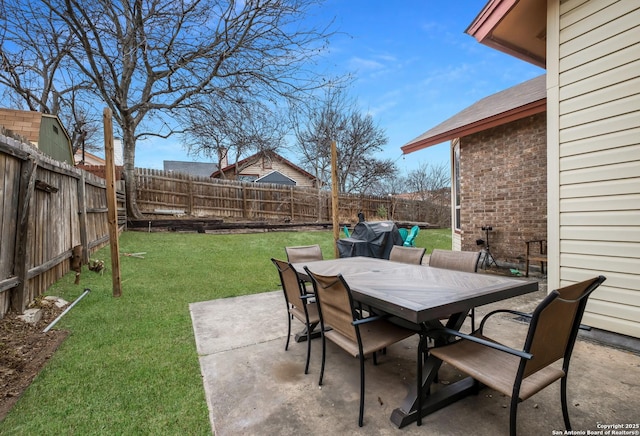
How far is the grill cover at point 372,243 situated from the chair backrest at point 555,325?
4.63 m

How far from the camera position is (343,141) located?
17.7m

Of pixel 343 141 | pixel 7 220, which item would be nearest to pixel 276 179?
pixel 343 141

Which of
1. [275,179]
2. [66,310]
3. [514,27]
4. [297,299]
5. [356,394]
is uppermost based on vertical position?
[275,179]

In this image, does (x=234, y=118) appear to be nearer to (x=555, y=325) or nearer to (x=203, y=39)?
(x=203, y=39)

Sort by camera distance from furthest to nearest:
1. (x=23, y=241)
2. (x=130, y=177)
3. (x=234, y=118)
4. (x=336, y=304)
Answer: (x=130, y=177)
(x=234, y=118)
(x=23, y=241)
(x=336, y=304)

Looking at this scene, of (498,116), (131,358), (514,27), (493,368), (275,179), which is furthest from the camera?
(275,179)

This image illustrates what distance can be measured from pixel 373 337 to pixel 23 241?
3.80m

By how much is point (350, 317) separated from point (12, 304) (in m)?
3.73

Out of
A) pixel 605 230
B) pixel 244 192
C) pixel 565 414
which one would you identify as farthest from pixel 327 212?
pixel 565 414

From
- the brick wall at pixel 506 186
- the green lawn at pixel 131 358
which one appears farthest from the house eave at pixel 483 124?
the green lawn at pixel 131 358

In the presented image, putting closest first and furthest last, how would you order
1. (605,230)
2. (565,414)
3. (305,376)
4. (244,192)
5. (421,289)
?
(565,414) < (421,289) < (305,376) < (605,230) < (244,192)

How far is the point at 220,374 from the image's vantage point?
2.44 m

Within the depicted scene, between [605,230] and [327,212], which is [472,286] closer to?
[605,230]

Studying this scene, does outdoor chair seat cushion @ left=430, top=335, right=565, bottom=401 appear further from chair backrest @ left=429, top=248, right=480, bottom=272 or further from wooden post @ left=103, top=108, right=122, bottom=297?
wooden post @ left=103, top=108, right=122, bottom=297
